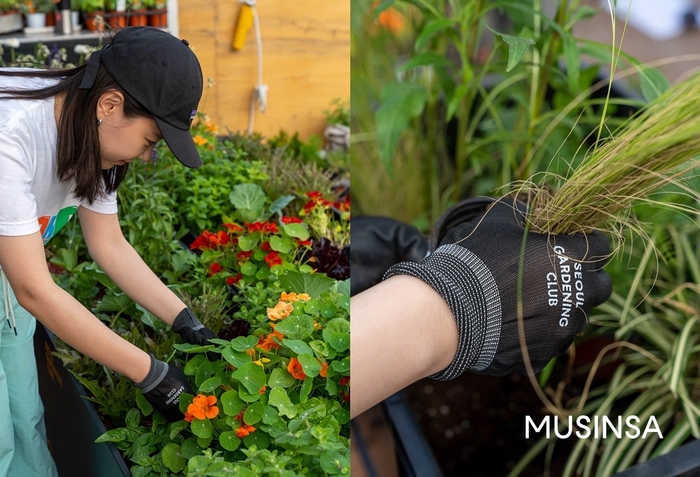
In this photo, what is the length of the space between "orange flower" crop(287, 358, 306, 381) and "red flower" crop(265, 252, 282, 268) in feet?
1.18

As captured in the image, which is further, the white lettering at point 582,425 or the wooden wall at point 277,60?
the wooden wall at point 277,60

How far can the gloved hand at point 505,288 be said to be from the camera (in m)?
0.77

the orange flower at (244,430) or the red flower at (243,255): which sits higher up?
the red flower at (243,255)

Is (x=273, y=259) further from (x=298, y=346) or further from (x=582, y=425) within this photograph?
(x=582, y=425)

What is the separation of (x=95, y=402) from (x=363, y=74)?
1.10 metres

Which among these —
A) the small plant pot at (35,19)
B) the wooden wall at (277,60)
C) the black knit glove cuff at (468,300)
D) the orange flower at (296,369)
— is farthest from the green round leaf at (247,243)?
the small plant pot at (35,19)

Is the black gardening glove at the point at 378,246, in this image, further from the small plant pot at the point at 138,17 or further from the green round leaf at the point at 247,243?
the small plant pot at the point at 138,17

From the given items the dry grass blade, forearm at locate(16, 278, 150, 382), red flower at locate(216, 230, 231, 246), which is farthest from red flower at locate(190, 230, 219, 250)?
the dry grass blade

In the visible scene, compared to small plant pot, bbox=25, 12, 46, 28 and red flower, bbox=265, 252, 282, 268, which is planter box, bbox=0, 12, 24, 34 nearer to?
small plant pot, bbox=25, 12, 46, 28

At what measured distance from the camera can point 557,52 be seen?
3.80ft

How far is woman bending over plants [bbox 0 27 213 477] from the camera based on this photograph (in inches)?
31.1

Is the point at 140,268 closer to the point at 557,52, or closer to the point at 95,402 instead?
the point at 95,402

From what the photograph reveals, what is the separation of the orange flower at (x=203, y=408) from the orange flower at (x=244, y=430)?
0.04m

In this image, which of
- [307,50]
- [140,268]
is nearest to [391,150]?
[140,268]
